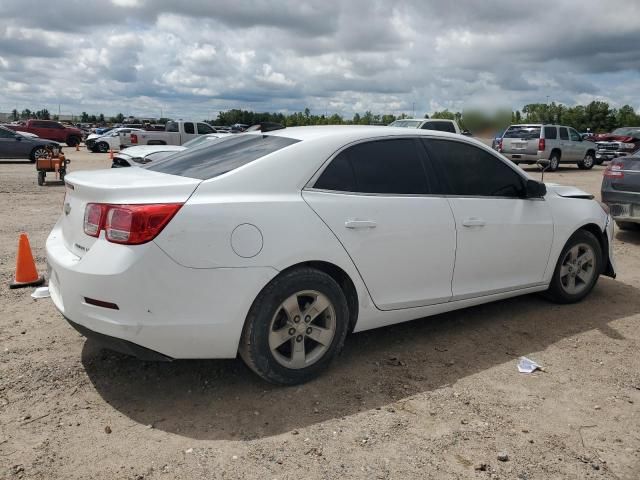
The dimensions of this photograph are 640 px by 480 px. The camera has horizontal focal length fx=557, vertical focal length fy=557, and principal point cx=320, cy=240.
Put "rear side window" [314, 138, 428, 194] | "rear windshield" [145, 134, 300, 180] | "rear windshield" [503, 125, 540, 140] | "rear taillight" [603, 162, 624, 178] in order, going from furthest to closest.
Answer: "rear windshield" [503, 125, 540, 140] < "rear taillight" [603, 162, 624, 178] < "rear side window" [314, 138, 428, 194] < "rear windshield" [145, 134, 300, 180]

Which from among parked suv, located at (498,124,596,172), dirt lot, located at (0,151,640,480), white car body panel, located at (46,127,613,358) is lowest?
dirt lot, located at (0,151,640,480)

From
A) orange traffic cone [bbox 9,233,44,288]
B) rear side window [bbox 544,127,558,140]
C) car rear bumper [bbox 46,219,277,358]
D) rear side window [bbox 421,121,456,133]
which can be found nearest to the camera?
car rear bumper [bbox 46,219,277,358]

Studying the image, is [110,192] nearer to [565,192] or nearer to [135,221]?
[135,221]

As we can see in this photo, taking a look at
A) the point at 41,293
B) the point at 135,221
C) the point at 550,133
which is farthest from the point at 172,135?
the point at 135,221

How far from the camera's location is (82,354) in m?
3.89

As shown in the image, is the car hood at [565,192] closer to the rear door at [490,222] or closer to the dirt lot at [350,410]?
the rear door at [490,222]

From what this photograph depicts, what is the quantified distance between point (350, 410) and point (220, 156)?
1.85 m

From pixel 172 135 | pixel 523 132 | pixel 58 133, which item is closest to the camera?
pixel 523 132

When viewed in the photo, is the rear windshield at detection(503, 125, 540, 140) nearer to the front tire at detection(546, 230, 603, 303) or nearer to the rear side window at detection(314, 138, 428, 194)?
the front tire at detection(546, 230, 603, 303)

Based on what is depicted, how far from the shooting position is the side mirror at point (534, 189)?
185 inches

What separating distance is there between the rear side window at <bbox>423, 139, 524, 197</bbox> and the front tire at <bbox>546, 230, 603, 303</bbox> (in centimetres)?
89

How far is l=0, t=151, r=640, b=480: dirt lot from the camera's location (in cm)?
276

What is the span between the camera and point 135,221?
2971 mm

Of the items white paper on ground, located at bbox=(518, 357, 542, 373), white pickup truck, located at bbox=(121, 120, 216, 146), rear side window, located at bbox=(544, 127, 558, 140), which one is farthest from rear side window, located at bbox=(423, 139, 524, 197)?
white pickup truck, located at bbox=(121, 120, 216, 146)
